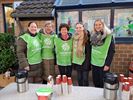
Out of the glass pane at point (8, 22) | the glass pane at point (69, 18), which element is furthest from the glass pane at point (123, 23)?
the glass pane at point (8, 22)

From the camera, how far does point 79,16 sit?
4.63m

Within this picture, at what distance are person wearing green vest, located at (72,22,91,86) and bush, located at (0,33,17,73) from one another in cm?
178

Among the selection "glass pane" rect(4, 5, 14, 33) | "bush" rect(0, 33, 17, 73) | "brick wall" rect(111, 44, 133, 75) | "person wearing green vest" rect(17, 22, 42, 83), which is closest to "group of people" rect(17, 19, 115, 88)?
"person wearing green vest" rect(17, 22, 42, 83)

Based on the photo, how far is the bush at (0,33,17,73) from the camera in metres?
4.66

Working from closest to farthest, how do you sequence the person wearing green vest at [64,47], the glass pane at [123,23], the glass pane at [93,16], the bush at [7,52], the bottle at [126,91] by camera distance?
the bottle at [126,91]
the person wearing green vest at [64,47]
the glass pane at [123,23]
the glass pane at [93,16]
the bush at [7,52]

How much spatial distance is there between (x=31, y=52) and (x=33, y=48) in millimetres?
74

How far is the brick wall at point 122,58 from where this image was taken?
14.4 feet

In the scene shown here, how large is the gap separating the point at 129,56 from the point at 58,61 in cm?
164

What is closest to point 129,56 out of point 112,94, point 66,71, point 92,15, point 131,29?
point 131,29

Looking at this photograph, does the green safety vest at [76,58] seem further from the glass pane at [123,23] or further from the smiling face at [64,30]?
the glass pane at [123,23]

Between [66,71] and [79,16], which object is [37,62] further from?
[79,16]

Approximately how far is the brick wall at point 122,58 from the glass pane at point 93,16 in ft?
1.87

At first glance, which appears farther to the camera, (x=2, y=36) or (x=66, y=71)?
(x=2, y=36)

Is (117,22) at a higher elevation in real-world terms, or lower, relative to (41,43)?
higher
